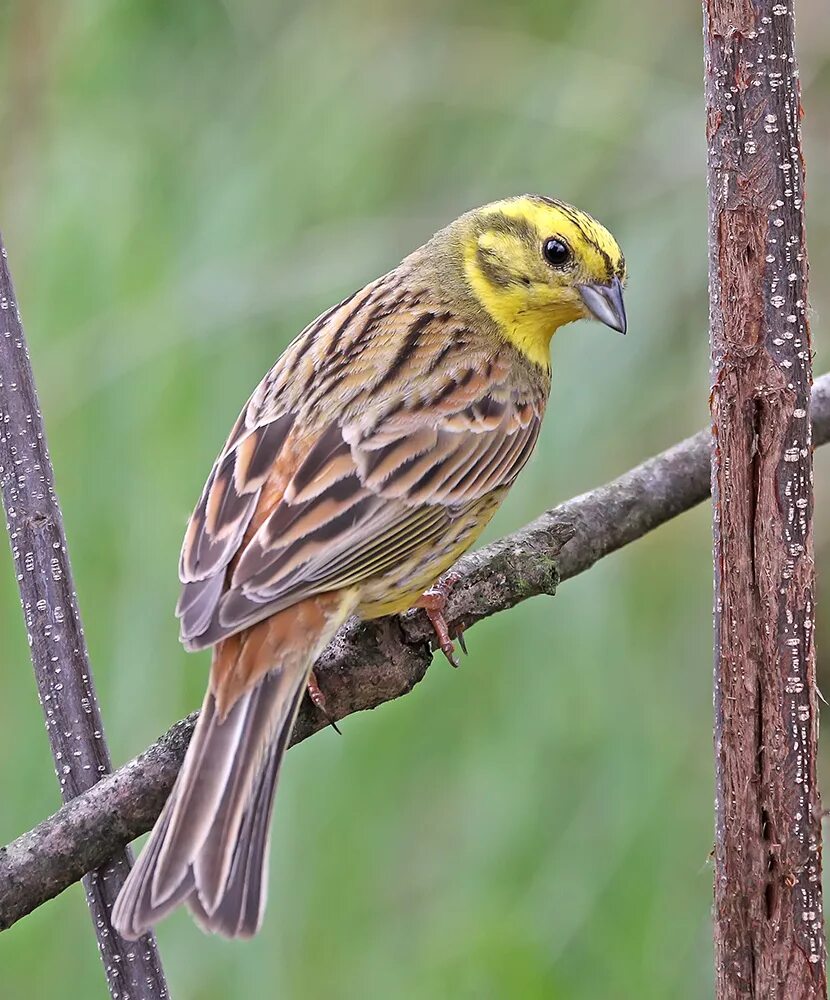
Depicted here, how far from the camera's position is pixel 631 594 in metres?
3.91

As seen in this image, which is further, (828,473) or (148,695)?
(828,473)

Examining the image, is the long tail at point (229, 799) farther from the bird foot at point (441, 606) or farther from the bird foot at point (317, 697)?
the bird foot at point (441, 606)

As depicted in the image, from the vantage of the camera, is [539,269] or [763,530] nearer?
[763,530]

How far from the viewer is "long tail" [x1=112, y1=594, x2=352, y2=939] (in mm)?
2182

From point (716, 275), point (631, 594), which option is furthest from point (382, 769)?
point (716, 275)

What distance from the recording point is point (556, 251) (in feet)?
10.9

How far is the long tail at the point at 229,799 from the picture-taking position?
2.18m

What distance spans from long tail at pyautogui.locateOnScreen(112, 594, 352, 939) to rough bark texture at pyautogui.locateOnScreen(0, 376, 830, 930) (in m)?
0.07

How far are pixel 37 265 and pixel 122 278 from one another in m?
0.22

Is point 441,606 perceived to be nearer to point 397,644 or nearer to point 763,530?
point 397,644

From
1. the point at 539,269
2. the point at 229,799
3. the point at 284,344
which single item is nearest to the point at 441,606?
the point at 229,799

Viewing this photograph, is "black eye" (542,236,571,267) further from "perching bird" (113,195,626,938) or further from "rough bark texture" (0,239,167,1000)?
"rough bark texture" (0,239,167,1000)

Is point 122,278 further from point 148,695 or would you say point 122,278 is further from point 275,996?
point 275,996

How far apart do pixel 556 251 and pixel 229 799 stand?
5.12ft
